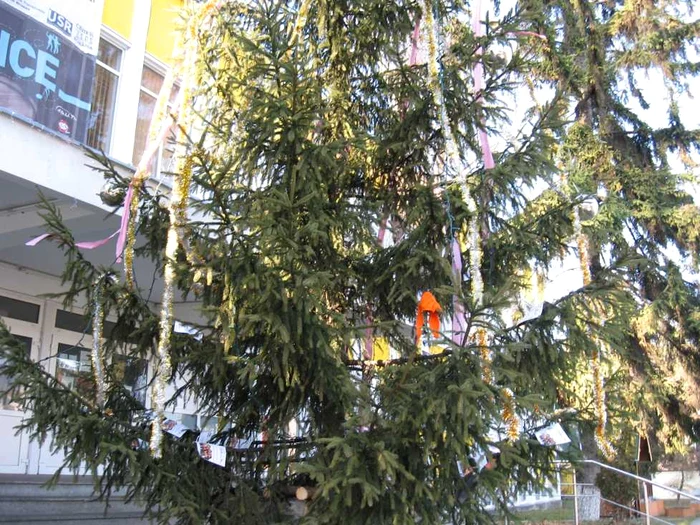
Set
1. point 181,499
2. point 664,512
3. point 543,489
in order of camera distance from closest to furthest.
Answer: point 181,499, point 543,489, point 664,512

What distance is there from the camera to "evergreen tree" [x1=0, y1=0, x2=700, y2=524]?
372 centimetres

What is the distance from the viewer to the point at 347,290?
5.02 m

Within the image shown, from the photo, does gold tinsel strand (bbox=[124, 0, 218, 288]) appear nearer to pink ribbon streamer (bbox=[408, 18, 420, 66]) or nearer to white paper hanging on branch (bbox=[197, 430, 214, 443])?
white paper hanging on branch (bbox=[197, 430, 214, 443])

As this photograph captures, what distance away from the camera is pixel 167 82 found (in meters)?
4.57

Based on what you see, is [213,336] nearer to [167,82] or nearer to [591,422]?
[167,82]

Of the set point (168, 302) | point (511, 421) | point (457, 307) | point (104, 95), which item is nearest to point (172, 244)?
point (168, 302)

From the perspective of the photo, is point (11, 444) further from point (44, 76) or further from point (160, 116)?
point (160, 116)

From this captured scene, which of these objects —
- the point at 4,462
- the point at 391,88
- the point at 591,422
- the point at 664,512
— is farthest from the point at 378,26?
the point at 664,512

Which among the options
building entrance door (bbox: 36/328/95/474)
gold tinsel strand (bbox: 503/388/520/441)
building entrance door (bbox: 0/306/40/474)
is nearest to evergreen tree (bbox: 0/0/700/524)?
gold tinsel strand (bbox: 503/388/520/441)

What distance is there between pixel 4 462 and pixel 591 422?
7365 millimetres

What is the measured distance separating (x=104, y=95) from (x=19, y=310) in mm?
A: 3232

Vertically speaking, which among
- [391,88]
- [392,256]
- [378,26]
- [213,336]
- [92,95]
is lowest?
[213,336]

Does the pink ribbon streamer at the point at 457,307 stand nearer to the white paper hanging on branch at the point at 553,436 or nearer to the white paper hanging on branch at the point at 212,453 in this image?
the white paper hanging on branch at the point at 553,436

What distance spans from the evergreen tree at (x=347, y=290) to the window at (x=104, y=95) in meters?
2.93
